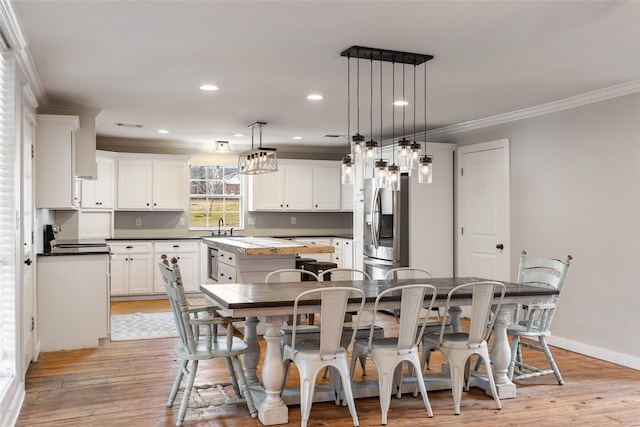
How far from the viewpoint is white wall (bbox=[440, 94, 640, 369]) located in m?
4.84

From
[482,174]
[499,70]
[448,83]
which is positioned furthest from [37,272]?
[482,174]

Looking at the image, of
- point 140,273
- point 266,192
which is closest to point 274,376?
point 140,273

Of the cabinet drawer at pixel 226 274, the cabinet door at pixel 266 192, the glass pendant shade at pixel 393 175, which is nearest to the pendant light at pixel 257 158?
the cabinet drawer at pixel 226 274

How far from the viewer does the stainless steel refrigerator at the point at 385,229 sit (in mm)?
6953

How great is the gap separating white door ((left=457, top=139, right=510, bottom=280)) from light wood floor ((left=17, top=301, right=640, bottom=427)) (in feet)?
5.46

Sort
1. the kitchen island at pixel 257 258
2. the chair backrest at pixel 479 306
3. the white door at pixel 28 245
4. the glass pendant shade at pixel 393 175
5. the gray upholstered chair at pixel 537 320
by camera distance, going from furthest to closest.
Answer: the kitchen island at pixel 257 258 < the white door at pixel 28 245 < the gray upholstered chair at pixel 537 320 < the glass pendant shade at pixel 393 175 < the chair backrest at pixel 479 306

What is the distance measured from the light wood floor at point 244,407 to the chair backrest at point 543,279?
461mm

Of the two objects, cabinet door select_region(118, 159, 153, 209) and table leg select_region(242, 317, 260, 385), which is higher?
cabinet door select_region(118, 159, 153, 209)

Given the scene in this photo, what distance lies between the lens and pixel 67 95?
17.2 feet

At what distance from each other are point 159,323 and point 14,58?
362 centimetres

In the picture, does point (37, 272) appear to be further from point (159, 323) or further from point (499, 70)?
point (499, 70)

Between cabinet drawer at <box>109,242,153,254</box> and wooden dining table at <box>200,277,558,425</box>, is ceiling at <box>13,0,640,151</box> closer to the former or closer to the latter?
wooden dining table at <box>200,277,558,425</box>

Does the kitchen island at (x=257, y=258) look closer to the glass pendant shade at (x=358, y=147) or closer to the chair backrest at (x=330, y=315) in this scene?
the glass pendant shade at (x=358, y=147)

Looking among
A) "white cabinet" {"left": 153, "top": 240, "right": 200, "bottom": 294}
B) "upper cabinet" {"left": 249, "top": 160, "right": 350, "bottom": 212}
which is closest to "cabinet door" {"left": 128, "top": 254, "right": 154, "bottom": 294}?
"white cabinet" {"left": 153, "top": 240, "right": 200, "bottom": 294}
